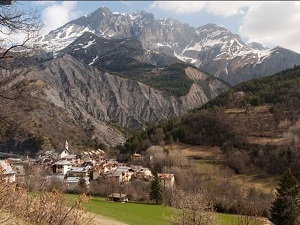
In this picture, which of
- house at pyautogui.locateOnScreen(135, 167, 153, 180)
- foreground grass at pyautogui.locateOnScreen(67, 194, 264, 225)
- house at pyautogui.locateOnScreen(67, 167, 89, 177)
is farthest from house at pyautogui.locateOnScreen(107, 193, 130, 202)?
house at pyautogui.locateOnScreen(67, 167, 89, 177)

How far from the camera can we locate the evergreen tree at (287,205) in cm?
4259

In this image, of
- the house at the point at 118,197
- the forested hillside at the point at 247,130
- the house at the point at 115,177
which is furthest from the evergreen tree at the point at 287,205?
the forested hillside at the point at 247,130

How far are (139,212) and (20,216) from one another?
37.8 meters

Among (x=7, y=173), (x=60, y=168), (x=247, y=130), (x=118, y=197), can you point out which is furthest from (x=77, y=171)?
(x=7, y=173)

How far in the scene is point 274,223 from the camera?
145 feet

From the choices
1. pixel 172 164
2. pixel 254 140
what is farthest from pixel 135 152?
pixel 254 140

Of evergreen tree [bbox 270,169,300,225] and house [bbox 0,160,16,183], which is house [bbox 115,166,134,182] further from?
house [bbox 0,160,16,183]

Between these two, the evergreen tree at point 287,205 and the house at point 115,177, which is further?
the house at point 115,177

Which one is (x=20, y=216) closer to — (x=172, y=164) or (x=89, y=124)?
(x=172, y=164)

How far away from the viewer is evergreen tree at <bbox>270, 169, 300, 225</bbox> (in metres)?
42.6

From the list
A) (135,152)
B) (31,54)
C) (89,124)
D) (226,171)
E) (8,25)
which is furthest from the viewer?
(89,124)

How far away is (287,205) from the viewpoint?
43.0 m

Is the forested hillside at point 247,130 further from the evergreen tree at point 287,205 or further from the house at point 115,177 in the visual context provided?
the evergreen tree at point 287,205

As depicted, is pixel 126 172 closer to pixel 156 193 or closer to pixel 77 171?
pixel 77 171
